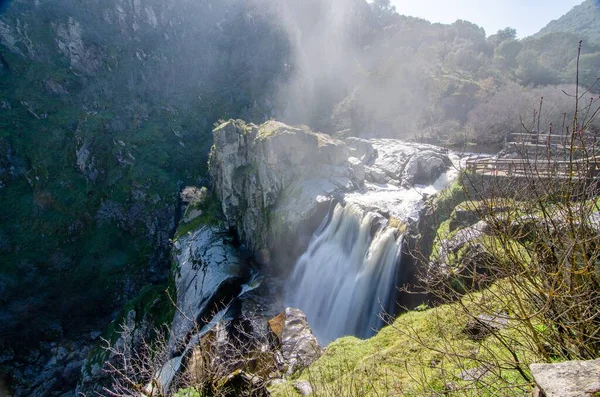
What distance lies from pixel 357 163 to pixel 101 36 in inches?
1590

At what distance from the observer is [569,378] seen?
2.27 meters

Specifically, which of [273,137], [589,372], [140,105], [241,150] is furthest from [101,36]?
[589,372]

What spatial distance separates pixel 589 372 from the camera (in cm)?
231

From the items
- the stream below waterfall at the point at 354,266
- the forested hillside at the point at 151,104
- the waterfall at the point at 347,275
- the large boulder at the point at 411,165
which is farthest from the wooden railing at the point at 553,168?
the forested hillside at the point at 151,104

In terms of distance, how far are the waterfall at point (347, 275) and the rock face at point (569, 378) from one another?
9248mm

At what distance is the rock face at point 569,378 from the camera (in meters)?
2.18

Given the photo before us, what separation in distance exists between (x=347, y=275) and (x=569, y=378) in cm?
1180

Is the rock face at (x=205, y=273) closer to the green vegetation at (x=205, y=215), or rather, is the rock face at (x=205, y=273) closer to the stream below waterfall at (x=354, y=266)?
the green vegetation at (x=205, y=215)

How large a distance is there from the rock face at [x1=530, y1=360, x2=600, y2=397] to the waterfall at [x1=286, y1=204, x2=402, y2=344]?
30.3 feet

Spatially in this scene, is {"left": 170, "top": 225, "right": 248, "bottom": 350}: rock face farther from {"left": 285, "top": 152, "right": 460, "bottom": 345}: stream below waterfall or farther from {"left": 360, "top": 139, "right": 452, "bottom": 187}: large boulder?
{"left": 360, "top": 139, "right": 452, "bottom": 187}: large boulder

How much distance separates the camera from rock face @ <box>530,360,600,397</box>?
7.15 ft

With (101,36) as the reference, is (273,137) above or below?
below

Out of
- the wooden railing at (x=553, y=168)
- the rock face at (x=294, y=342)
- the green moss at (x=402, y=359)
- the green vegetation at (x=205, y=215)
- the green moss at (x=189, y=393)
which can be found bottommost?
the green vegetation at (x=205, y=215)

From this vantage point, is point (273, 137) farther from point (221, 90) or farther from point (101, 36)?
point (101, 36)
